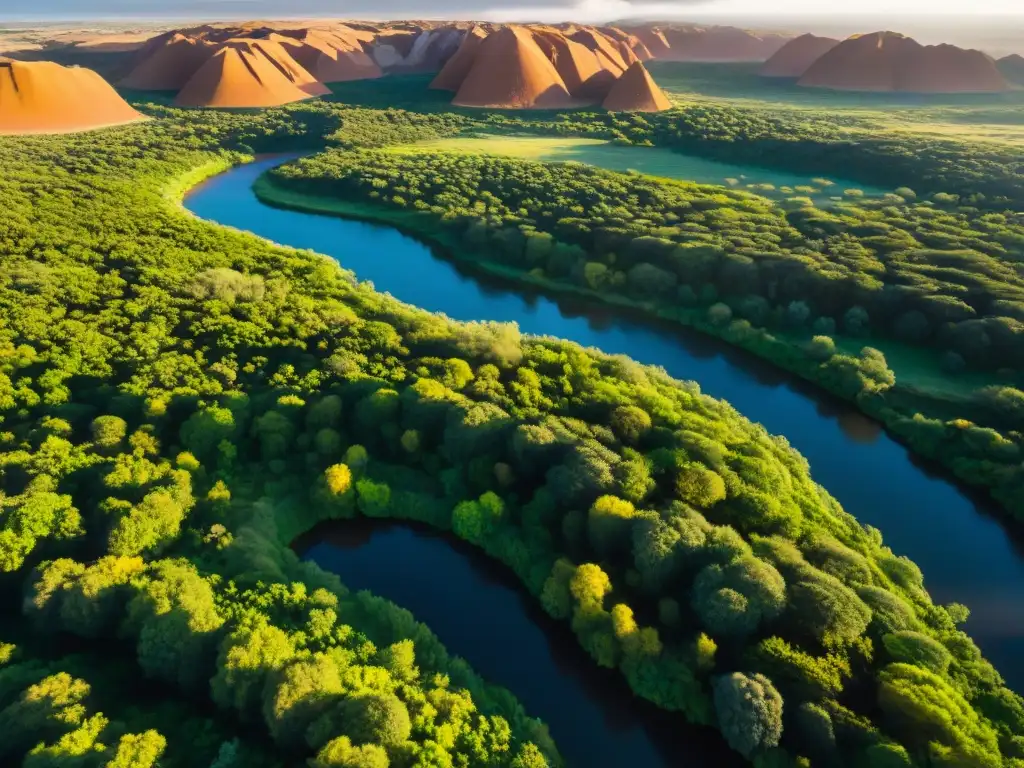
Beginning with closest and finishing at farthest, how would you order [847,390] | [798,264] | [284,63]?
[847,390] < [798,264] < [284,63]

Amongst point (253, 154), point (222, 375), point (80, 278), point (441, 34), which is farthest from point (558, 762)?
point (441, 34)

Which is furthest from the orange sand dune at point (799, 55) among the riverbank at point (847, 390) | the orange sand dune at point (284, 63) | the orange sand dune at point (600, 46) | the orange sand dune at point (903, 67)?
the riverbank at point (847, 390)

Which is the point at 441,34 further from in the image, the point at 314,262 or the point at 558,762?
the point at 558,762

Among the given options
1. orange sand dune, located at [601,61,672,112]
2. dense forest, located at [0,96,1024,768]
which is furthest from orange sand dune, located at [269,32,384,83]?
dense forest, located at [0,96,1024,768]

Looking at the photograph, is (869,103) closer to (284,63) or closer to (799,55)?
(799,55)

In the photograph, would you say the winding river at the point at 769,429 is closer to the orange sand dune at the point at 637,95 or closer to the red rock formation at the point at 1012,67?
the orange sand dune at the point at 637,95

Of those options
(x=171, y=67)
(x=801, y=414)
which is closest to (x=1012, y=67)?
(x=801, y=414)
